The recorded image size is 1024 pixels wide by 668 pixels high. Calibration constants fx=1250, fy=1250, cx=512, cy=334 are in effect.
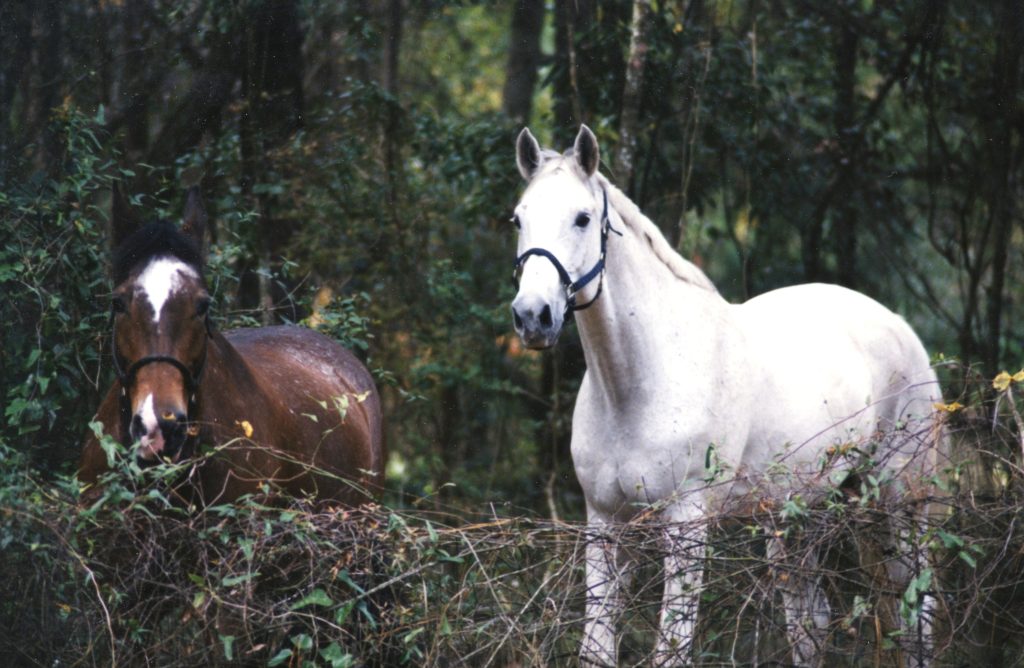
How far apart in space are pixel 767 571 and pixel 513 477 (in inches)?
242

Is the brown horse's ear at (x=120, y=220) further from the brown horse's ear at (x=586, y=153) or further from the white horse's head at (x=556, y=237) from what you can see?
the brown horse's ear at (x=586, y=153)

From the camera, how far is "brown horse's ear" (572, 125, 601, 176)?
4941mm

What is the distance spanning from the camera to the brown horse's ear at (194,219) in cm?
470

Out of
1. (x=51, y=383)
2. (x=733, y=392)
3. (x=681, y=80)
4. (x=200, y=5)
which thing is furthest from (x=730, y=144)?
(x=51, y=383)

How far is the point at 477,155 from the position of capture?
9148 millimetres

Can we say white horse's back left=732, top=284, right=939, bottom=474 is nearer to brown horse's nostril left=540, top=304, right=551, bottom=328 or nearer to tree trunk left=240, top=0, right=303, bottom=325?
brown horse's nostril left=540, top=304, right=551, bottom=328

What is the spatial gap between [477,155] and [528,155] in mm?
4124

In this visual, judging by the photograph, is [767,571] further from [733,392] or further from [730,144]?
[730,144]

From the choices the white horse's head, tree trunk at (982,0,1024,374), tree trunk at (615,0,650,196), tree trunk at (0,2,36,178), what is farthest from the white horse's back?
tree trunk at (982,0,1024,374)

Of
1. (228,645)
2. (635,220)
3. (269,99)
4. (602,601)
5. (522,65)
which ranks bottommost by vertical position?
(228,645)

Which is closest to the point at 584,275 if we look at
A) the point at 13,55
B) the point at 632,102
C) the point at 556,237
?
the point at 556,237

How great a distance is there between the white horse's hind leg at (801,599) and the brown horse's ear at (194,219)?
7.77 ft

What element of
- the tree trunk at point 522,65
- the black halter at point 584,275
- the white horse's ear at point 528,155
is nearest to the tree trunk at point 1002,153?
the tree trunk at point 522,65

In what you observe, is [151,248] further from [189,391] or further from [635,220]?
[635,220]
